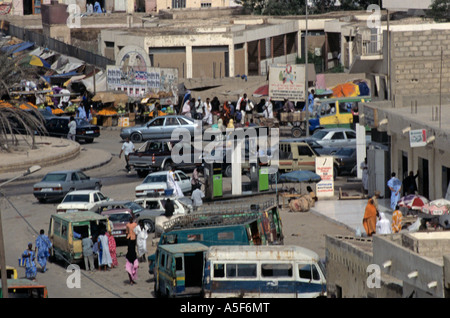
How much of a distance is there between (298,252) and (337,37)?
48702mm

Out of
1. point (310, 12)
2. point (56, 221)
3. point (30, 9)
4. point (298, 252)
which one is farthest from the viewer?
point (30, 9)

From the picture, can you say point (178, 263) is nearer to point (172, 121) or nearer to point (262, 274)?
point (262, 274)

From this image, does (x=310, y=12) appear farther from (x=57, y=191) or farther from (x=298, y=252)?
(x=298, y=252)

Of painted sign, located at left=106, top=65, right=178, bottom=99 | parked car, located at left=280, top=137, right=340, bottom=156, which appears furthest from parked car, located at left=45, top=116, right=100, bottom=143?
parked car, located at left=280, top=137, right=340, bottom=156

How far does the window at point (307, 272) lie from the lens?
70.3 feet

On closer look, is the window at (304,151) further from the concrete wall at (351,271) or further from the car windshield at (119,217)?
the concrete wall at (351,271)

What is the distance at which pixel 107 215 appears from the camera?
28.7m

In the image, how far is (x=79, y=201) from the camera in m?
31.3

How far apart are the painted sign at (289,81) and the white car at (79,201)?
19059 millimetres

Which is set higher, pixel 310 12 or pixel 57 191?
pixel 310 12

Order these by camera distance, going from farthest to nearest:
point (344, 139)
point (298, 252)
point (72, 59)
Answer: point (72, 59)
point (344, 139)
point (298, 252)

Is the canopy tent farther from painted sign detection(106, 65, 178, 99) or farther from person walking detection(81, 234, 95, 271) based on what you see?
person walking detection(81, 234, 95, 271)
